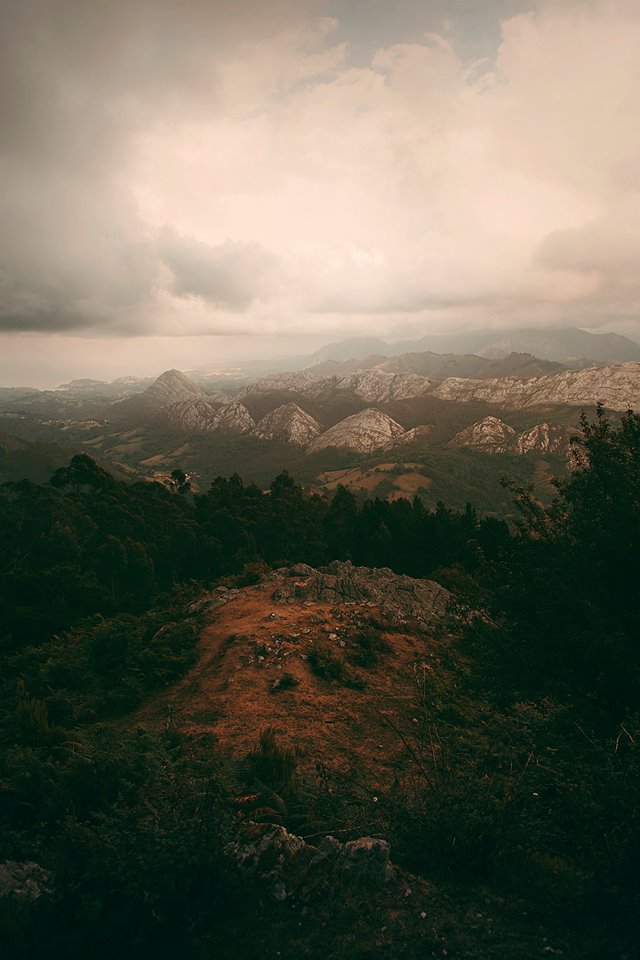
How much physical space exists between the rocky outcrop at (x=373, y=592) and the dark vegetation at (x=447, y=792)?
9.97m

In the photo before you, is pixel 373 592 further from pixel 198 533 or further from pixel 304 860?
pixel 198 533

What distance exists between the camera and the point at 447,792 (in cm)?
818

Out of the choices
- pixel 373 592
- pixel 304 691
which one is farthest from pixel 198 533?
pixel 304 691

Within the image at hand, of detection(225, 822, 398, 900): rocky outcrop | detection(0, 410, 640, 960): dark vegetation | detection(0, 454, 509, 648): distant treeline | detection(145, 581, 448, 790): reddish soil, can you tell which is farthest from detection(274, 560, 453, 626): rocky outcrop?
detection(225, 822, 398, 900): rocky outcrop

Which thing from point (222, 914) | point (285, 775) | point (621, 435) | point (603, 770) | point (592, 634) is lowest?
point (285, 775)

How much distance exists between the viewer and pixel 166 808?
803cm

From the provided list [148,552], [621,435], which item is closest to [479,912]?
[621,435]

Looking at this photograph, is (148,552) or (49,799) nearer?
(49,799)

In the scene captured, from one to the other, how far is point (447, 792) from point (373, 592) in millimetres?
26145

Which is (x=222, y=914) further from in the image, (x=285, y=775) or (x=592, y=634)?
(x=592, y=634)

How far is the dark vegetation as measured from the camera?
6.36 metres

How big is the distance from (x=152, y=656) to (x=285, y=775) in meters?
12.7

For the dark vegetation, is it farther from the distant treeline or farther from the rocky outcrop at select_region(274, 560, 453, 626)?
the distant treeline

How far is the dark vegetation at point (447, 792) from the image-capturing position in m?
6.36
